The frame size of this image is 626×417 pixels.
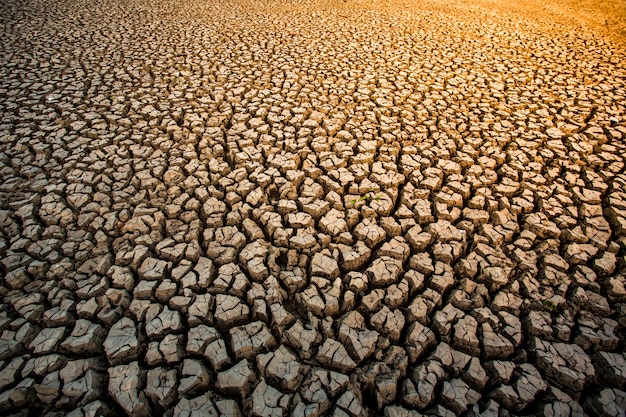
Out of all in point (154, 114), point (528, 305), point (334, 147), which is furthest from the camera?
point (154, 114)

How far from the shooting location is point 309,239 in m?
Result: 1.95

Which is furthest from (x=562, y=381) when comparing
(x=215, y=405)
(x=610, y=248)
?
(x=215, y=405)

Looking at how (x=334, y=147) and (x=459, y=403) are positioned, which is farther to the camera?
(x=334, y=147)

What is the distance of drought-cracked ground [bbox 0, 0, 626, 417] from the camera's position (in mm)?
1359

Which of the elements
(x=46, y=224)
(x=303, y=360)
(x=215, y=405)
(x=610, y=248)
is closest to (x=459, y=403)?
(x=303, y=360)

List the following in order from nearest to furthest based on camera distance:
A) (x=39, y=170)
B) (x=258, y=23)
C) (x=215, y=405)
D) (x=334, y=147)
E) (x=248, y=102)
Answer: (x=215, y=405), (x=39, y=170), (x=334, y=147), (x=248, y=102), (x=258, y=23)

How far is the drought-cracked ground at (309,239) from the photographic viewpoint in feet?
4.46

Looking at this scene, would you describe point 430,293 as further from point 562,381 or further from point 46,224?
point 46,224

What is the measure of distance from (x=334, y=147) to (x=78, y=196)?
1.80 meters

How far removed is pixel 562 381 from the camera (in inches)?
53.9

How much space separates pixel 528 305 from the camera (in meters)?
1.64

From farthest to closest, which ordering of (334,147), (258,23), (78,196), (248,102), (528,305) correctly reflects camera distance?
(258,23) < (248,102) < (334,147) < (78,196) < (528,305)

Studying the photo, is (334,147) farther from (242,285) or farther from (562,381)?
(562,381)

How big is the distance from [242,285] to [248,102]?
2.11 metres
